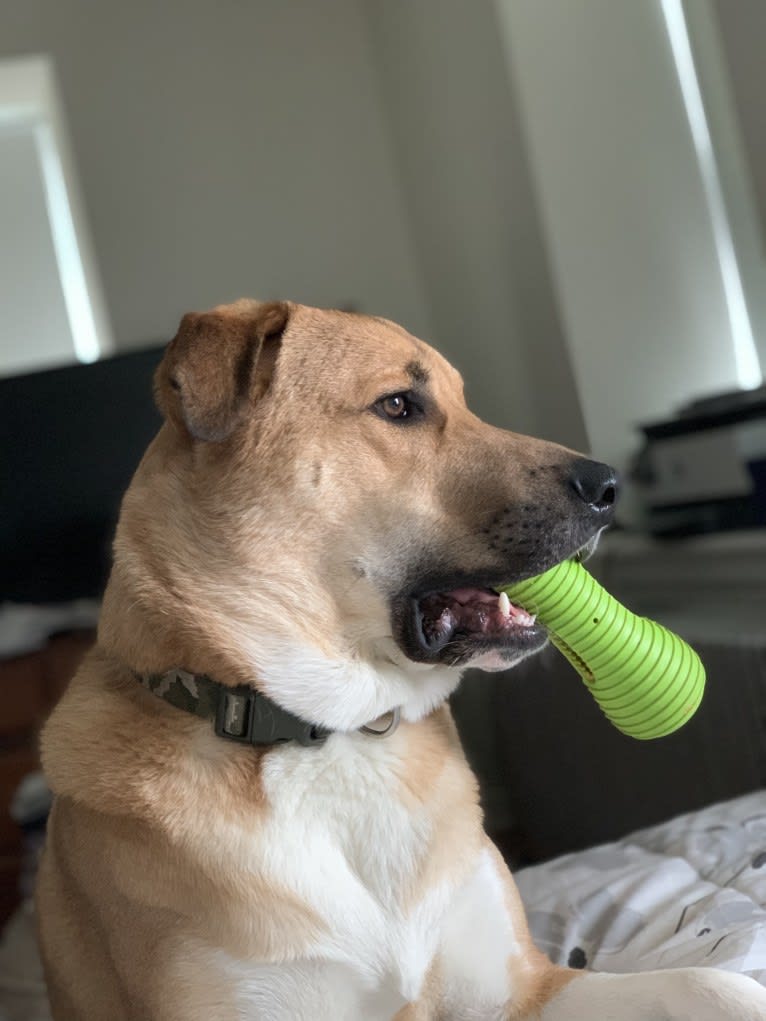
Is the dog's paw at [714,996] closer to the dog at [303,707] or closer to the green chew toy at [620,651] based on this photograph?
the dog at [303,707]

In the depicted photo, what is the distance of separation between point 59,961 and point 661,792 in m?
1.38

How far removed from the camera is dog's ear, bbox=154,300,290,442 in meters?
1.11

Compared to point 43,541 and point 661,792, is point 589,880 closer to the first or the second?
point 661,792

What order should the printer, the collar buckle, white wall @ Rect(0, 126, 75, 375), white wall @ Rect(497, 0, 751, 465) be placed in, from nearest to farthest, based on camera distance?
the collar buckle, the printer, white wall @ Rect(497, 0, 751, 465), white wall @ Rect(0, 126, 75, 375)

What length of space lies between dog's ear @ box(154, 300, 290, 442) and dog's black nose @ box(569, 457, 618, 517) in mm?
359

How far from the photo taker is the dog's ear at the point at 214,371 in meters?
1.11

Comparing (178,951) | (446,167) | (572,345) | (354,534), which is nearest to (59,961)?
(178,951)

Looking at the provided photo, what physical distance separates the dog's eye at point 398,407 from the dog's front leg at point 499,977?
509mm

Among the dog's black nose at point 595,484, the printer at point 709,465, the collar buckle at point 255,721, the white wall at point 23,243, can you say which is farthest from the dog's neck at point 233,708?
the white wall at point 23,243

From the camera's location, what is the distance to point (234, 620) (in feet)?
3.72

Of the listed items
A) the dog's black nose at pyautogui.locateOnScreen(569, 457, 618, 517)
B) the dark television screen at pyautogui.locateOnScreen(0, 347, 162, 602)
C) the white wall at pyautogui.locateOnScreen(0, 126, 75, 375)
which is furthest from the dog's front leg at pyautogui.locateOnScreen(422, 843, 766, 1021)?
the white wall at pyautogui.locateOnScreen(0, 126, 75, 375)

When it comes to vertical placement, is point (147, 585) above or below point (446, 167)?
below

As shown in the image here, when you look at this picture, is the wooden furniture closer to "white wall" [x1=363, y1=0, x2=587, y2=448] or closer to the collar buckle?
"white wall" [x1=363, y1=0, x2=587, y2=448]

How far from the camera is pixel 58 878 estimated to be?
1270 mm
